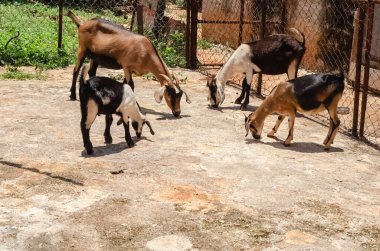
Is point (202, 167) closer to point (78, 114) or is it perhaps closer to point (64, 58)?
point (78, 114)

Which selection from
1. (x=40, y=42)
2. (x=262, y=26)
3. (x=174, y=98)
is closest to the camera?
(x=174, y=98)

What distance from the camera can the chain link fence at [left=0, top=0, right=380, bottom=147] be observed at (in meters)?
9.70

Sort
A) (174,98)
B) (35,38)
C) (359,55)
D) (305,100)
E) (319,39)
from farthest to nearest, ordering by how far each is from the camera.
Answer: (35,38) → (319,39) → (174,98) → (359,55) → (305,100)

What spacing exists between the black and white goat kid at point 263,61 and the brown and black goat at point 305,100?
59.8 inches

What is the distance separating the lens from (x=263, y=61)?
8.37 m

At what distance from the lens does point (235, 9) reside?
1316 centimetres

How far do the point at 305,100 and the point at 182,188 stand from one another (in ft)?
6.65

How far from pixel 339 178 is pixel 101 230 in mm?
2505

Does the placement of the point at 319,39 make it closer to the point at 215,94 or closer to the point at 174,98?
the point at 215,94

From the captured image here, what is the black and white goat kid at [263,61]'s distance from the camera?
827 centimetres

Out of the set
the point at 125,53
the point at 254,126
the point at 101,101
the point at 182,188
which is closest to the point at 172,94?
the point at 125,53

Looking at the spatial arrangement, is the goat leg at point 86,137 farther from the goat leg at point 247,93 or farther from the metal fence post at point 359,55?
the metal fence post at point 359,55

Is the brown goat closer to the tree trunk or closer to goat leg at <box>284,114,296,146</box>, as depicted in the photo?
goat leg at <box>284,114,296,146</box>

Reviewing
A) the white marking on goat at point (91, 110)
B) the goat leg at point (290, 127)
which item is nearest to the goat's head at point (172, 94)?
the goat leg at point (290, 127)
